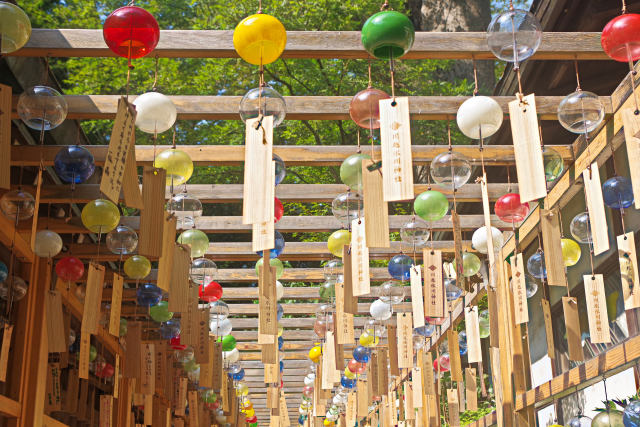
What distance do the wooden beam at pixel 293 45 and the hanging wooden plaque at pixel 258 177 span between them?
5.02 ft

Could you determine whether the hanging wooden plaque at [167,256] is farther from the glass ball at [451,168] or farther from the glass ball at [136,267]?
the glass ball at [136,267]

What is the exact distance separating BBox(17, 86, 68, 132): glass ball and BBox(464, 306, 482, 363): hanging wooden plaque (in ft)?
9.17

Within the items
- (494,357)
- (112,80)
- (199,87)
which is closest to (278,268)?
(494,357)

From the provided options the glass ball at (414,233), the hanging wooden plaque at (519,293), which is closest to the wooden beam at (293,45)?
the hanging wooden plaque at (519,293)

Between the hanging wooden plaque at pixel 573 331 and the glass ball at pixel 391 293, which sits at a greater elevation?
the glass ball at pixel 391 293

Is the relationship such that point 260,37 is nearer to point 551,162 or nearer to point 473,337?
point 551,162

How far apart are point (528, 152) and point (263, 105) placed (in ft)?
2.87

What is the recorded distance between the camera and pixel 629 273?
3074mm

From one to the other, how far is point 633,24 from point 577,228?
41.7 inches

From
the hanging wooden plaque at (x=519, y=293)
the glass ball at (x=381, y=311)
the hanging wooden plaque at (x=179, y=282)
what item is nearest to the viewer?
the hanging wooden plaque at (x=179, y=282)

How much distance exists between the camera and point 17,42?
8.91 ft

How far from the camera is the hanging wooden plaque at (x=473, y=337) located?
4.56 m

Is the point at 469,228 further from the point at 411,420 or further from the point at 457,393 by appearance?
the point at 411,420

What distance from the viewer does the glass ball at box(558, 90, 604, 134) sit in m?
3.04
